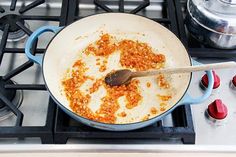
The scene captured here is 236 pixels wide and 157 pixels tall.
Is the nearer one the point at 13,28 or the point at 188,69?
the point at 188,69

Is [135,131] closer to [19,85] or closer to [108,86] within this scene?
[108,86]

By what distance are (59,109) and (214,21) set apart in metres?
0.33

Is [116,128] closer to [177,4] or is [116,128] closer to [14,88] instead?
[14,88]

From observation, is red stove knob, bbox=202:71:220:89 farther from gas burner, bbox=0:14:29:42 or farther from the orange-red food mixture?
gas burner, bbox=0:14:29:42

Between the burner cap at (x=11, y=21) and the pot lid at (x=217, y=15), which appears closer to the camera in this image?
the pot lid at (x=217, y=15)

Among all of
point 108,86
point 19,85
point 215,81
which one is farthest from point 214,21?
point 19,85

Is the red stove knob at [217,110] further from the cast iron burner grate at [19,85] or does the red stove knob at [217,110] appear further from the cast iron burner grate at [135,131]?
the cast iron burner grate at [19,85]

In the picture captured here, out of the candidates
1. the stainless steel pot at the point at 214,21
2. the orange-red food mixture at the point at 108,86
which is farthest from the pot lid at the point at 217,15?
the orange-red food mixture at the point at 108,86

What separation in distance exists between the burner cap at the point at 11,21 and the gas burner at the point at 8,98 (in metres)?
0.15

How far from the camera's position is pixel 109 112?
635 mm

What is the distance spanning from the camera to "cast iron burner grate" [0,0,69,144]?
1.96 feet

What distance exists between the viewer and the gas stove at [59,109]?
0.60 meters

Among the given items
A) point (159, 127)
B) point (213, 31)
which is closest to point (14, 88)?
point (159, 127)

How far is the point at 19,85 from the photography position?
657 mm
